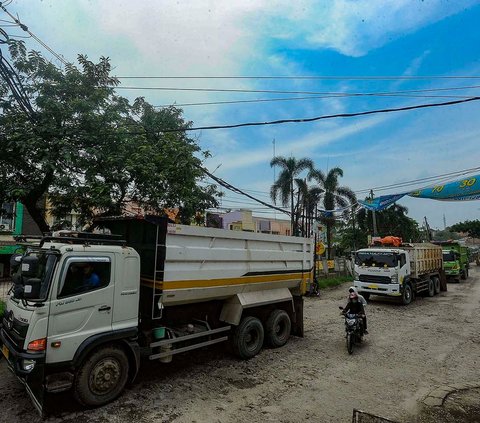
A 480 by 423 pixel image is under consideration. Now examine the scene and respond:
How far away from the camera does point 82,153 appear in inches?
352

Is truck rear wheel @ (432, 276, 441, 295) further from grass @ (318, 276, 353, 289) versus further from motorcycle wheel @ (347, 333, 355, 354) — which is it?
motorcycle wheel @ (347, 333, 355, 354)

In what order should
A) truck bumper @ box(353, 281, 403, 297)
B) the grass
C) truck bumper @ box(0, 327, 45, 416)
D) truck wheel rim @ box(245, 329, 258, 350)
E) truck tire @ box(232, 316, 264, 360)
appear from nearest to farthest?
truck bumper @ box(0, 327, 45, 416) < truck tire @ box(232, 316, 264, 360) < truck wheel rim @ box(245, 329, 258, 350) < truck bumper @ box(353, 281, 403, 297) < the grass

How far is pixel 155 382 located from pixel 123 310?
1494 mm

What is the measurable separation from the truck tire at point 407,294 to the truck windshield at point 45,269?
13615 millimetres

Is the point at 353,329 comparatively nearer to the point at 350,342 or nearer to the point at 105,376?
the point at 350,342

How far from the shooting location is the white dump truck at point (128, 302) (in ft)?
14.6

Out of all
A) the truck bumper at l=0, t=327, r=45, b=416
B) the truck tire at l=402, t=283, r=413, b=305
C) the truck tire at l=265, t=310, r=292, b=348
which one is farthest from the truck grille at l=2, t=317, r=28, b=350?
the truck tire at l=402, t=283, r=413, b=305

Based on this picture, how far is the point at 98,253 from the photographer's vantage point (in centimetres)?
504

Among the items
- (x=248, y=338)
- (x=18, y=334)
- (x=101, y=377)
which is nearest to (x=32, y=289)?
(x=18, y=334)

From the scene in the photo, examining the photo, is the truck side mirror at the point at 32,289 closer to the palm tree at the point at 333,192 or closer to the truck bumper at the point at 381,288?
the truck bumper at the point at 381,288

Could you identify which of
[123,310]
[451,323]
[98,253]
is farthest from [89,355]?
[451,323]

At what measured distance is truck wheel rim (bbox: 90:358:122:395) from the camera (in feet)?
15.7

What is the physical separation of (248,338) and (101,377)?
3177mm

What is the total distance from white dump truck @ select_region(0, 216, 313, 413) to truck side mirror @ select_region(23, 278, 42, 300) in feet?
0.04
